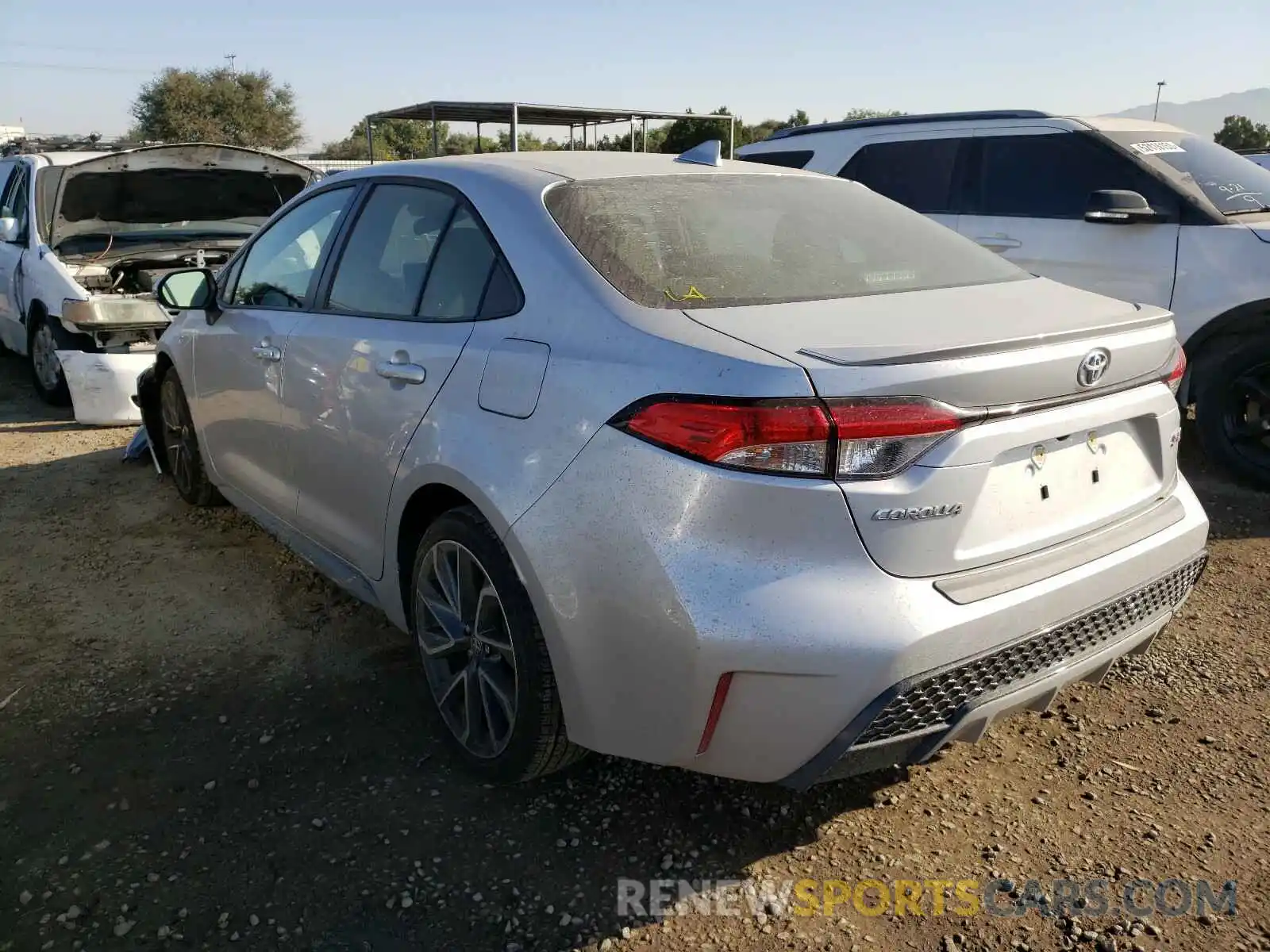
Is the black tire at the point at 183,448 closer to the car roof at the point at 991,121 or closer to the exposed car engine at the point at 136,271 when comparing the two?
the exposed car engine at the point at 136,271

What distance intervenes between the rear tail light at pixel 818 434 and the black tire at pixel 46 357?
6.08m

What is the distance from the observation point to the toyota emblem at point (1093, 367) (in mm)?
2234

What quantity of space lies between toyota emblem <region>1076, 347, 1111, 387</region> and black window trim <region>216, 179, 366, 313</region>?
235cm

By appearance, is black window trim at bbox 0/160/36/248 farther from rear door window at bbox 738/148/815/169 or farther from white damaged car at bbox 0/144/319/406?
rear door window at bbox 738/148/815/169

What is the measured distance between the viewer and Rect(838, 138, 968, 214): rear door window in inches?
249

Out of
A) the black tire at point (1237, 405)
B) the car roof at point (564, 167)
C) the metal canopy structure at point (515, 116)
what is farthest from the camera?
the metal canopy structure at point (515, 116)

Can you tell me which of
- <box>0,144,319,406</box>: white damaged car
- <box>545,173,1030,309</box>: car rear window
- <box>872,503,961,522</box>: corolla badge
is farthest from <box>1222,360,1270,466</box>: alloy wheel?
<box>0,144,319,406</box>: white damaged car

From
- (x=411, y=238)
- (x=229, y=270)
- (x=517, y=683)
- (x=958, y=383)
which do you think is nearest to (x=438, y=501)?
(x=517, y=683)

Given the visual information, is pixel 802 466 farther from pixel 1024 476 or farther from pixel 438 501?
pixel 438 501

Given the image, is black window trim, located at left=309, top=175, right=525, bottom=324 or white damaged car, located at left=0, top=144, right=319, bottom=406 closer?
black window trim, located at left=309, top=175, right=525, bottom=324

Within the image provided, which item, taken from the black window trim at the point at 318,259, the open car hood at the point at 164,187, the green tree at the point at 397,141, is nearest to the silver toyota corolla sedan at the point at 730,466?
the black window trim at the point at 318,259

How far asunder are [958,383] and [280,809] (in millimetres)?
2002

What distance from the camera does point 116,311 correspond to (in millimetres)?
6238

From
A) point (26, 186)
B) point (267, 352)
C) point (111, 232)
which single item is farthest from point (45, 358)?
point (267, 352)
